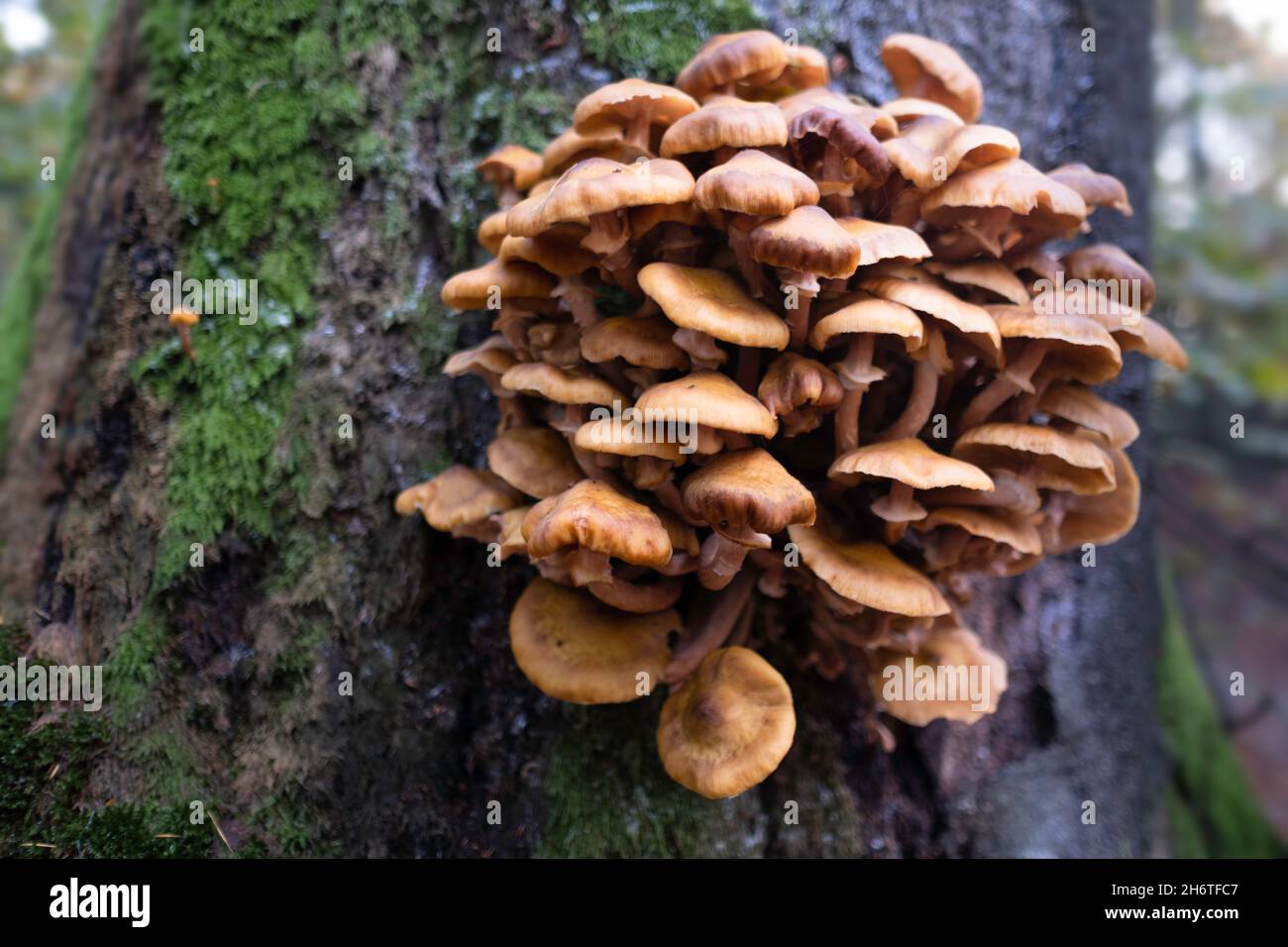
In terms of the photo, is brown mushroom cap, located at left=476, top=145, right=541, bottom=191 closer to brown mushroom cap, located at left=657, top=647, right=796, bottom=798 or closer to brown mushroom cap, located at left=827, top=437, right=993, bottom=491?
brown mushroom cap, located at left=827, top=437, right=993, bottom=491

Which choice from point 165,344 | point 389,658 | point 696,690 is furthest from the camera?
point 165,344

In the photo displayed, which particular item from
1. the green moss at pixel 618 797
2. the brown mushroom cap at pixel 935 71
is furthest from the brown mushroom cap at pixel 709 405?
the brown mushroom cap at pixel 935 71

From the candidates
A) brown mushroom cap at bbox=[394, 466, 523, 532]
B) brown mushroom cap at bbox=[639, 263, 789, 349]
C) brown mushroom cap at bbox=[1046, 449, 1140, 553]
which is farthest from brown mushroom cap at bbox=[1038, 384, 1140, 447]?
brown mushroom cap at bbox=[394, 466, 523, 532]

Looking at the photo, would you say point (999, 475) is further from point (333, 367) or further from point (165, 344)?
point (165, 344)

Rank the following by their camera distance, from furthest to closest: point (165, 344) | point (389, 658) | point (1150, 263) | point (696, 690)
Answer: point (1150, 263)
point (165, 344)
point (389, 658)
point (696, 690)

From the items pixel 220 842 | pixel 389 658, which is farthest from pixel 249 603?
pixel 220 842

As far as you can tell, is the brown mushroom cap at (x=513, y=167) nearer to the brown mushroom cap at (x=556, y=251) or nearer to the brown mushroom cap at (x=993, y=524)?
the brown mushroom cap at (x=556, y=251)
